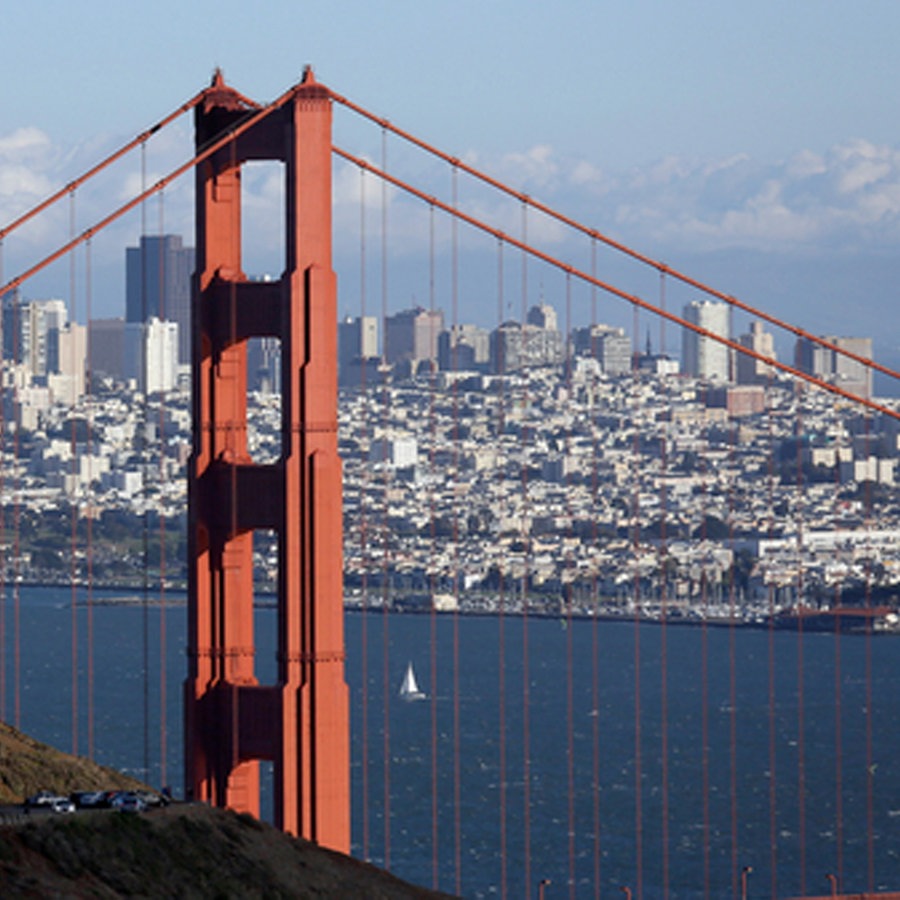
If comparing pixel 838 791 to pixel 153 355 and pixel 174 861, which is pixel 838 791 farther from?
pixel 153 355

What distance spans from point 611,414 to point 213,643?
12424 centimetres

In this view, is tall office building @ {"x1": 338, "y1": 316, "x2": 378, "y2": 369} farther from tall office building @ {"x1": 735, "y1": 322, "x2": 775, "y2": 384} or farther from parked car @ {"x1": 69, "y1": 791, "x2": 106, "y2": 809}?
parked car @ {"x1": 69, "y1": 791, "x2": 106, "y2": 809}

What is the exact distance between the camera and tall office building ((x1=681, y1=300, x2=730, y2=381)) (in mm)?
152125

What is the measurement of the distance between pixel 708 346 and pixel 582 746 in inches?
2915

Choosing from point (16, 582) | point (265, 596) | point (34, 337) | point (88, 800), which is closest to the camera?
point (88, 800)

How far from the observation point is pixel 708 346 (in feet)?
499

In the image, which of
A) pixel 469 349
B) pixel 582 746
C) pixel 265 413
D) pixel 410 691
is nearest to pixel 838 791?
pixel 582 746

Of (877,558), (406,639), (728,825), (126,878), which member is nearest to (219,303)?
(126,878)

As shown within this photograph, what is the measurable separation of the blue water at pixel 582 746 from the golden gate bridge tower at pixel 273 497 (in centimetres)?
1165

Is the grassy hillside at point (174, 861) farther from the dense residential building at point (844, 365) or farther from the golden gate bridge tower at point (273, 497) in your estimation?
the dense residential building at point (844, 365)

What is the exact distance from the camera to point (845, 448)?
5379 inches

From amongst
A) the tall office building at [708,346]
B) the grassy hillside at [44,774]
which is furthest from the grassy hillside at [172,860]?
the tall office building at [708,346]

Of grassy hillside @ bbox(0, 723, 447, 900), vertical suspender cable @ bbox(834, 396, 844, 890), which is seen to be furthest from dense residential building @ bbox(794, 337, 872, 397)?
grassy hillside @ bbox(0, 723, 447, 900)

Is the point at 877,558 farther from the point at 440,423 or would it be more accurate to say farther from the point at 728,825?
the point at 728,825
